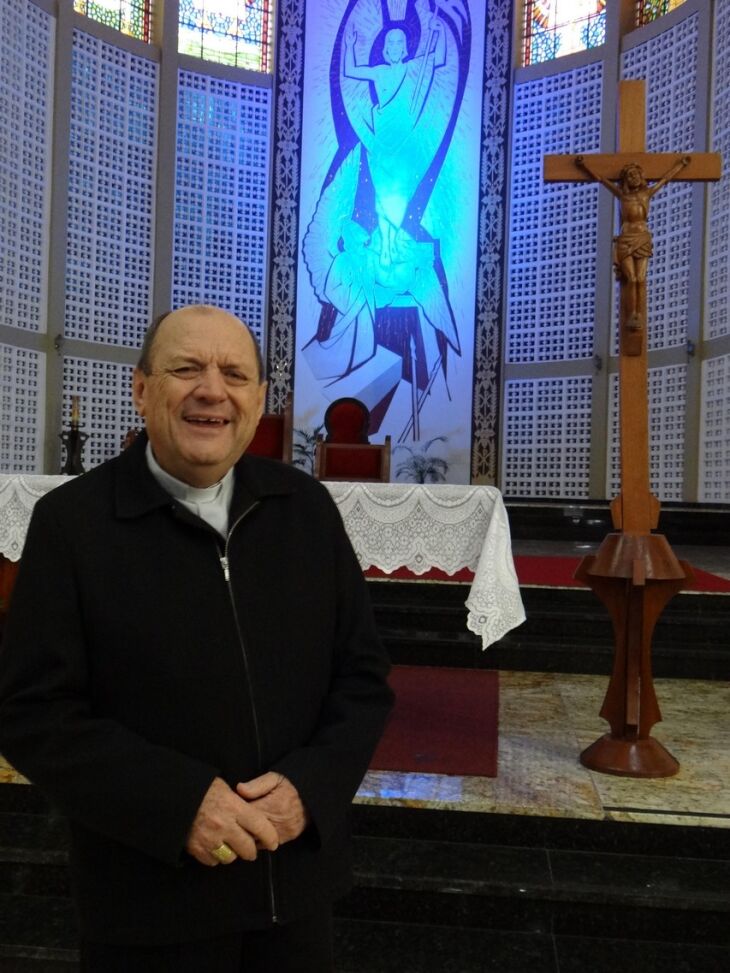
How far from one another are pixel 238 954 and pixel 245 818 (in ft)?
0.80

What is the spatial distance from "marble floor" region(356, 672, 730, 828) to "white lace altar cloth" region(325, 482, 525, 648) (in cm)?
44

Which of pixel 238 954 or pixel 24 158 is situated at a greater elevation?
pixel 24 158

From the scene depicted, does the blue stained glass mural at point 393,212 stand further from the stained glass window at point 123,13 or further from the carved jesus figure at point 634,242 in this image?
the carved jesus figure at point 634,242

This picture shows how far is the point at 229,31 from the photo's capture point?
35.2 ft

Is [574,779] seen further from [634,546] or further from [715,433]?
[715,433]

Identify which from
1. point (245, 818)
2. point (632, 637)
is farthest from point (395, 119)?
point (245, 818)

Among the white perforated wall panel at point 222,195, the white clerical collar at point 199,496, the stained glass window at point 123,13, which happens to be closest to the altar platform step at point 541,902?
the white clerical collar at point 199,496

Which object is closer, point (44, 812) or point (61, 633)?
point (61, 633)

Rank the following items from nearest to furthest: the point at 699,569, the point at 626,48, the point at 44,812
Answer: the point at 44,812
the point at 699,569
the point at 626,48

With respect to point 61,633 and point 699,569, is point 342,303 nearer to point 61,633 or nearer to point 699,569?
point 699,569

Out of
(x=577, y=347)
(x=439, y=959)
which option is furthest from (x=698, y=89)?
(x=439, y=959)

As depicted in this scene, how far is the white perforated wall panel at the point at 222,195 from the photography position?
10477 mm

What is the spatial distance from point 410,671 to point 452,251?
7336 mm

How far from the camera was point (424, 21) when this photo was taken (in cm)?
1050
